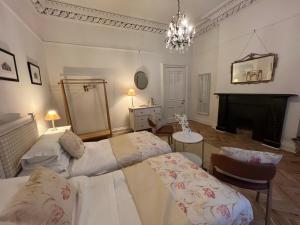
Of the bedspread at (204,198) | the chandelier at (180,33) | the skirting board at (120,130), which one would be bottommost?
the skirting board at (120,130)

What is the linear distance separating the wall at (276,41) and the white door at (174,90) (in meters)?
1.73

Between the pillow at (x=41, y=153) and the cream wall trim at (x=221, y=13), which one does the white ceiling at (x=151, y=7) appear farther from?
the pillow at (x=41, y=153)

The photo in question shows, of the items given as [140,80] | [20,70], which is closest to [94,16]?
[140,80]

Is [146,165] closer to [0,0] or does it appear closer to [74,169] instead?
[74,169]

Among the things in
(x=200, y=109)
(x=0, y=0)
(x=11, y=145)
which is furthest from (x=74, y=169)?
(x=200, y=109)

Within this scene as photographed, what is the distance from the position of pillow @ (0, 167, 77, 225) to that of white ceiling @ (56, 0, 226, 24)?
3575mm

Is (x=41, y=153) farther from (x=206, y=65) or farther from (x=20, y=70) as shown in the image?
(x=206, y=65)

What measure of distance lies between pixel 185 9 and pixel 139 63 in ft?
6.02

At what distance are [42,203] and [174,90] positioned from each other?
15.7 feet

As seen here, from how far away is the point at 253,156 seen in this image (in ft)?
4.13

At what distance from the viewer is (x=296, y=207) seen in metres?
1.59

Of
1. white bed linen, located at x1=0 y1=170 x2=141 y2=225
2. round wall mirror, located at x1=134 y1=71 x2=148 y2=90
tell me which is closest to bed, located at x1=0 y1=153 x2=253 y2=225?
white bed linen, located at x1=0 y1=170 x2=141 y2=225

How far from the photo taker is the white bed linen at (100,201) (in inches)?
36.7

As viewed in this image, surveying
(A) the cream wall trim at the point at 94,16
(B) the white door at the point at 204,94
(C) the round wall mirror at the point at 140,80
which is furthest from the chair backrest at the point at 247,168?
(A) the cream wall trim at the point at 94,16
